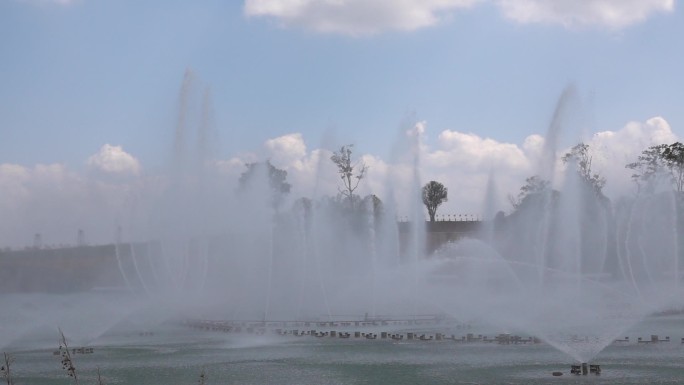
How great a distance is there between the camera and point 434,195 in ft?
433

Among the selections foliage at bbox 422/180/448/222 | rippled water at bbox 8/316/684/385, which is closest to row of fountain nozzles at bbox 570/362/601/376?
rippled water at bbox 8/316/684/385

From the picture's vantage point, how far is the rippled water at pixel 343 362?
86.9 ft

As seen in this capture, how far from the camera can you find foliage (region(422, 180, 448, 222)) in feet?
433

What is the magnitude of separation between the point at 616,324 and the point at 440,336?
27.8 ft

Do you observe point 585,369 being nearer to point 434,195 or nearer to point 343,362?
point 343,362

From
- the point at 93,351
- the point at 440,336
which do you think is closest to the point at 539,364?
the point at 440,336

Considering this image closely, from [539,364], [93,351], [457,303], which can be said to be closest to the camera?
[539,364]

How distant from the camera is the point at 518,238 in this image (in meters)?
81.8

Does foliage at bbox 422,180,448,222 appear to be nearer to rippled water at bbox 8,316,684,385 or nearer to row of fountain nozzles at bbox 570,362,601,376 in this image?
rippled water at bbox 8,316,684,385

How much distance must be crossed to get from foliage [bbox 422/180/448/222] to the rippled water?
302 feet

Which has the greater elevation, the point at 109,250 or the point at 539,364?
the point at 109,250

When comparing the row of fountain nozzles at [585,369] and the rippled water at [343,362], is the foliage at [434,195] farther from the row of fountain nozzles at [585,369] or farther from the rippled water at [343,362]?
the row of fountain nozzles at [585,369]

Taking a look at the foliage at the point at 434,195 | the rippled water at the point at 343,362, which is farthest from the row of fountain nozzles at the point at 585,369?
the foliage at the point at 434,195

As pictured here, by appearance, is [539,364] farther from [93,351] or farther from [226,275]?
[226,275]
